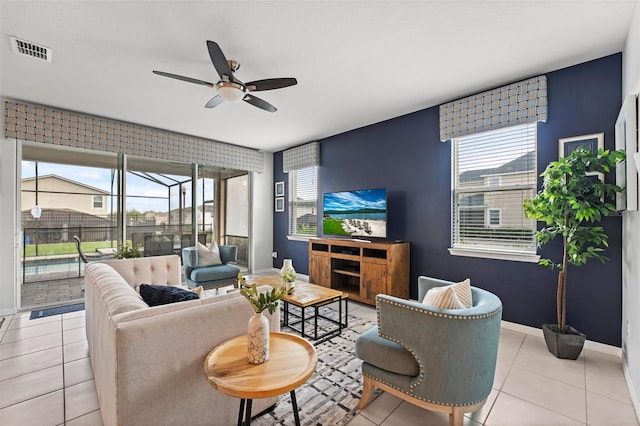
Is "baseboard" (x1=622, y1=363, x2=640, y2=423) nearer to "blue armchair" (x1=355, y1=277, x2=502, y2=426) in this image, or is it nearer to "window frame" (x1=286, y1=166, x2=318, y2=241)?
"blue armchair" (x1=355, y1=277, x2=502, y2=426)

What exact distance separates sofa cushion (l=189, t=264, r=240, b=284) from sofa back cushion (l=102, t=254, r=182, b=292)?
1.54 feet

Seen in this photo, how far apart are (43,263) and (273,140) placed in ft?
12.7

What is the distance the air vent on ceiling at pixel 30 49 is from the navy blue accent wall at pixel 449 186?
361cm

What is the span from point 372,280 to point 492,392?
1.86 metres

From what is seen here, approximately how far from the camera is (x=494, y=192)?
3.13 m

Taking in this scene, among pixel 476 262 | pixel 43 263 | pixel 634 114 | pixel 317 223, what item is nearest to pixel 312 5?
pixel 634 114

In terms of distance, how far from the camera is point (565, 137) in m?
2.66

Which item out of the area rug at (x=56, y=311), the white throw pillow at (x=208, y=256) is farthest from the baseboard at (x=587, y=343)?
the area rug at (x=56, y=311)

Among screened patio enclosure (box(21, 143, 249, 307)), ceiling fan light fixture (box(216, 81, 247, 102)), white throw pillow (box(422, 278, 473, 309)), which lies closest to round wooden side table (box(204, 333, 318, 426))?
white throw pillow (box(422, 278, 473, 309))

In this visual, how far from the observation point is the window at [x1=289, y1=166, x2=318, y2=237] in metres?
5.32

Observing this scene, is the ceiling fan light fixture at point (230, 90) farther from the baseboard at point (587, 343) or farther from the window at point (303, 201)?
the baseboard at point (587, 343)

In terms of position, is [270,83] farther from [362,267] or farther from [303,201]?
[303,201]

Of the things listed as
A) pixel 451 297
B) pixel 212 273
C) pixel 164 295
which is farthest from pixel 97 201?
pixel 451 297

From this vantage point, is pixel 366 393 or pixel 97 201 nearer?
pixel 366 393
